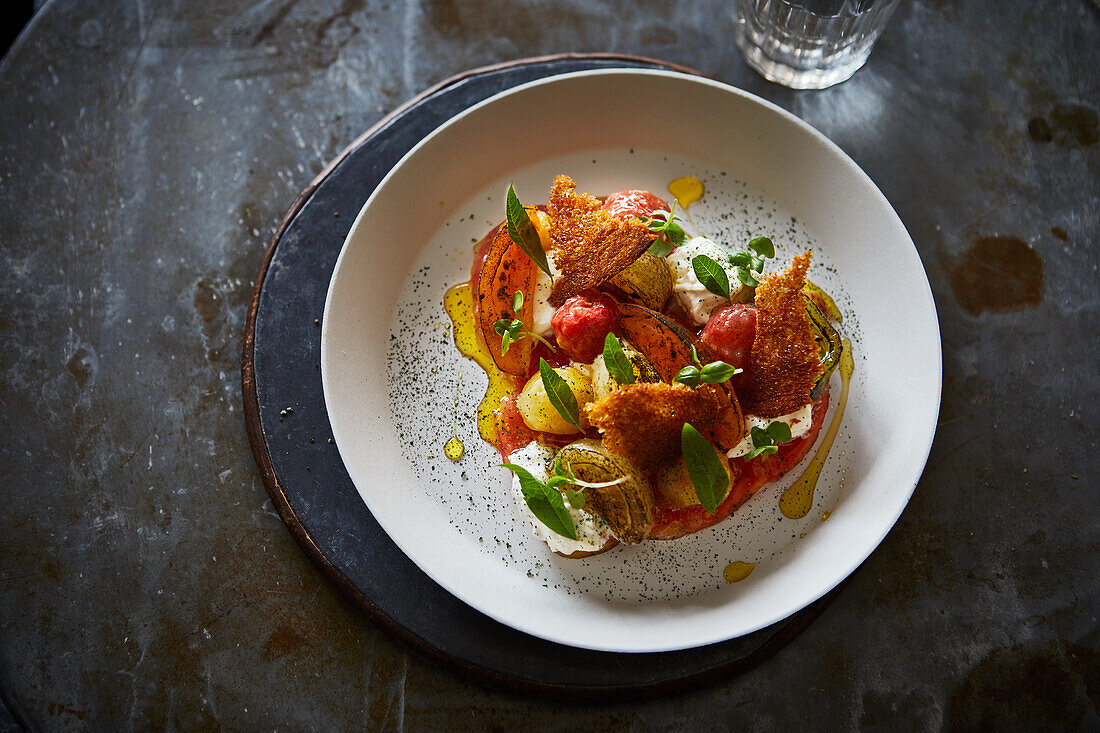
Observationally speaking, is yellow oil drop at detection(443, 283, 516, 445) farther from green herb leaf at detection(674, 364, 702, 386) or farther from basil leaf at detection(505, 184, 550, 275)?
green herb leaf at detection(674, 364, 702, 386)

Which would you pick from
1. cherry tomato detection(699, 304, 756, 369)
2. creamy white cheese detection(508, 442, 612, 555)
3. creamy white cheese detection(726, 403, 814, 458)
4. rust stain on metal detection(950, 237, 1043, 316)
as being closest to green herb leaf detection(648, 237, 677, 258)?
cherry tomato detection(699, 304, 756, 369)

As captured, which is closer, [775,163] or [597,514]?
[597,514]

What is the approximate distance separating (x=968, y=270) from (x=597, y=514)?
4.64ft

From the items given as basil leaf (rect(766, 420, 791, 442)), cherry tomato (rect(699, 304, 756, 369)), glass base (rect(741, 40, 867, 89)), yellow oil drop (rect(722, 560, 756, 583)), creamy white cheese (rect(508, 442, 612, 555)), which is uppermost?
glass base (rect(741, 40, 867, 89))

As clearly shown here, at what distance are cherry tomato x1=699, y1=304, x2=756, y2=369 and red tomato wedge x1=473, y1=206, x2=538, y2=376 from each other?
506 mm

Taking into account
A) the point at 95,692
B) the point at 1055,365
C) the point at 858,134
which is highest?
the point at 858,134

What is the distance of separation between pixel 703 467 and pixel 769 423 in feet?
0.94

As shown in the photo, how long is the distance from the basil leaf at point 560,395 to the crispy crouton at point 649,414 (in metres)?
0.06

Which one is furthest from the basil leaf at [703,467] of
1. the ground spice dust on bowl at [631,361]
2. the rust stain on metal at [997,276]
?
the rust stain on metal at [997,276]

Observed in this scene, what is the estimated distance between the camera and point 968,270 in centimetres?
228

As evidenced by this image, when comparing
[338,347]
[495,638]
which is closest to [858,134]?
[338,347]

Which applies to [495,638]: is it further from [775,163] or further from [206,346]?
[775,163]

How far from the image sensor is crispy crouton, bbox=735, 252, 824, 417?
70.0 inches

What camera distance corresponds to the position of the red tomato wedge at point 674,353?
1.84 metres
